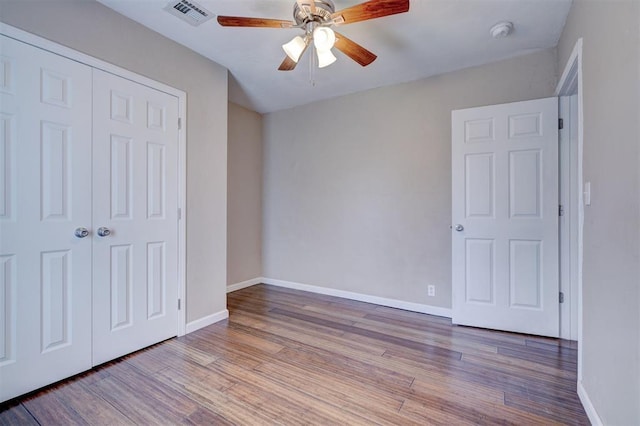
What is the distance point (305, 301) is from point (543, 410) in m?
2.37

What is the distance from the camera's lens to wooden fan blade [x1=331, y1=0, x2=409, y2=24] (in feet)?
4.86

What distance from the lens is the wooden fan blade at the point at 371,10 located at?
4.86ft

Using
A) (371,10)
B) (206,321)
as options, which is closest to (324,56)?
(371,10)

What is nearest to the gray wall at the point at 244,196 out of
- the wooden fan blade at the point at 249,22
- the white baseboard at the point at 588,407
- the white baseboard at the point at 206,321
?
the white baseboard at the point at 206,321

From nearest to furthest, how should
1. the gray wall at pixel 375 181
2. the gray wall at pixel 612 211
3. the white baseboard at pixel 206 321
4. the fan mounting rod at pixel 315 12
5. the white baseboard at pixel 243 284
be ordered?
the gray wall at pixel 612 211 → the fan mounting rod at pixel 315 12 → the white baseboard at pixel 206 321 → the gray wall at pixel 375 181 → the white baseboard at pixel 243 284

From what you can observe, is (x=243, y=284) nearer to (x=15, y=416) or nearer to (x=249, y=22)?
(x=15, y=416)

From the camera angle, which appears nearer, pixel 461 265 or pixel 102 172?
pixel 102 172

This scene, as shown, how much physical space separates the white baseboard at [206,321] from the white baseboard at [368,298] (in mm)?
1247

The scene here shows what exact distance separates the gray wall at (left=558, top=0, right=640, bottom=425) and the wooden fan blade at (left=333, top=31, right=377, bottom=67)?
1.19 metres

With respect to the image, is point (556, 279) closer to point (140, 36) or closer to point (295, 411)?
point (295, 411)

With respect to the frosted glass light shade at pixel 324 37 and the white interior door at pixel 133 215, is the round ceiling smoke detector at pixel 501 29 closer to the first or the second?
the frosted glass light shade at pixel 324 37

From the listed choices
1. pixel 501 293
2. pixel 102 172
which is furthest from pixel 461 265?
pixel 102 172

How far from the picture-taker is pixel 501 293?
262 centimetres

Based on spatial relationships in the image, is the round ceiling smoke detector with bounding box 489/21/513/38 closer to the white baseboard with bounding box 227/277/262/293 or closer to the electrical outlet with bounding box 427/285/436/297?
the electrical outlet with bounding box 427/285/436/297
